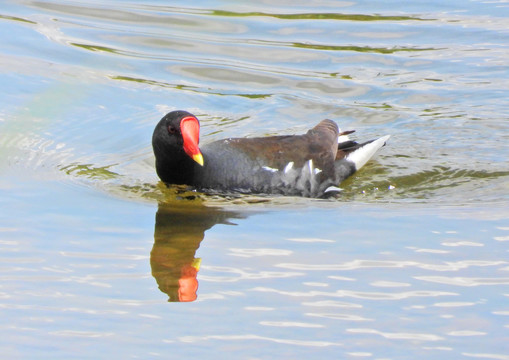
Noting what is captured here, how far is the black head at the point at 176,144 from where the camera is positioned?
6832mm

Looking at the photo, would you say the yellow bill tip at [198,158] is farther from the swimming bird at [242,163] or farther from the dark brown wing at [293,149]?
the dark brown wing at [293,149]

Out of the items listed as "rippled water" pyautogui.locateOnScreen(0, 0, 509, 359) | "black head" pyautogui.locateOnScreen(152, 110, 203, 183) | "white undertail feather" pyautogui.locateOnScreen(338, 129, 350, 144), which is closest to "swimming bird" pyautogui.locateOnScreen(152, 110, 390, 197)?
"black head" pyautogui.locateOnScreen(152, 110, 203, 183)

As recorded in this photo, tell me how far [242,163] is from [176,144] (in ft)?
1.62

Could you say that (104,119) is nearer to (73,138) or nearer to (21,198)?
(73,138)

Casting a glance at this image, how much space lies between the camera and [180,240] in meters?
5.95

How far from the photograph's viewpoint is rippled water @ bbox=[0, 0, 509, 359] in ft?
14.6

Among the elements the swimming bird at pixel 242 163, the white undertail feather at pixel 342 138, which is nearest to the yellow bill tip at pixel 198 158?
the swimming bird at pixel 242 163

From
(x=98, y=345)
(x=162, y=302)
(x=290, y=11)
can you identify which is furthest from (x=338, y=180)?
(x=290, y=11)

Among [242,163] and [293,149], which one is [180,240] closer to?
[242,163]

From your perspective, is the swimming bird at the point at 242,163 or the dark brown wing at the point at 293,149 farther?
the dark brown wing at the point at 293,149

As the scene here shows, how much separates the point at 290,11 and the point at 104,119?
13.8 feet

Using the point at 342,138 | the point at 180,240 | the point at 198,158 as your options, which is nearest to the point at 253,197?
the point at 198,158

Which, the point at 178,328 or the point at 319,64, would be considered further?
the point at 319,64

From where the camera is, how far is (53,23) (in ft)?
38.6
